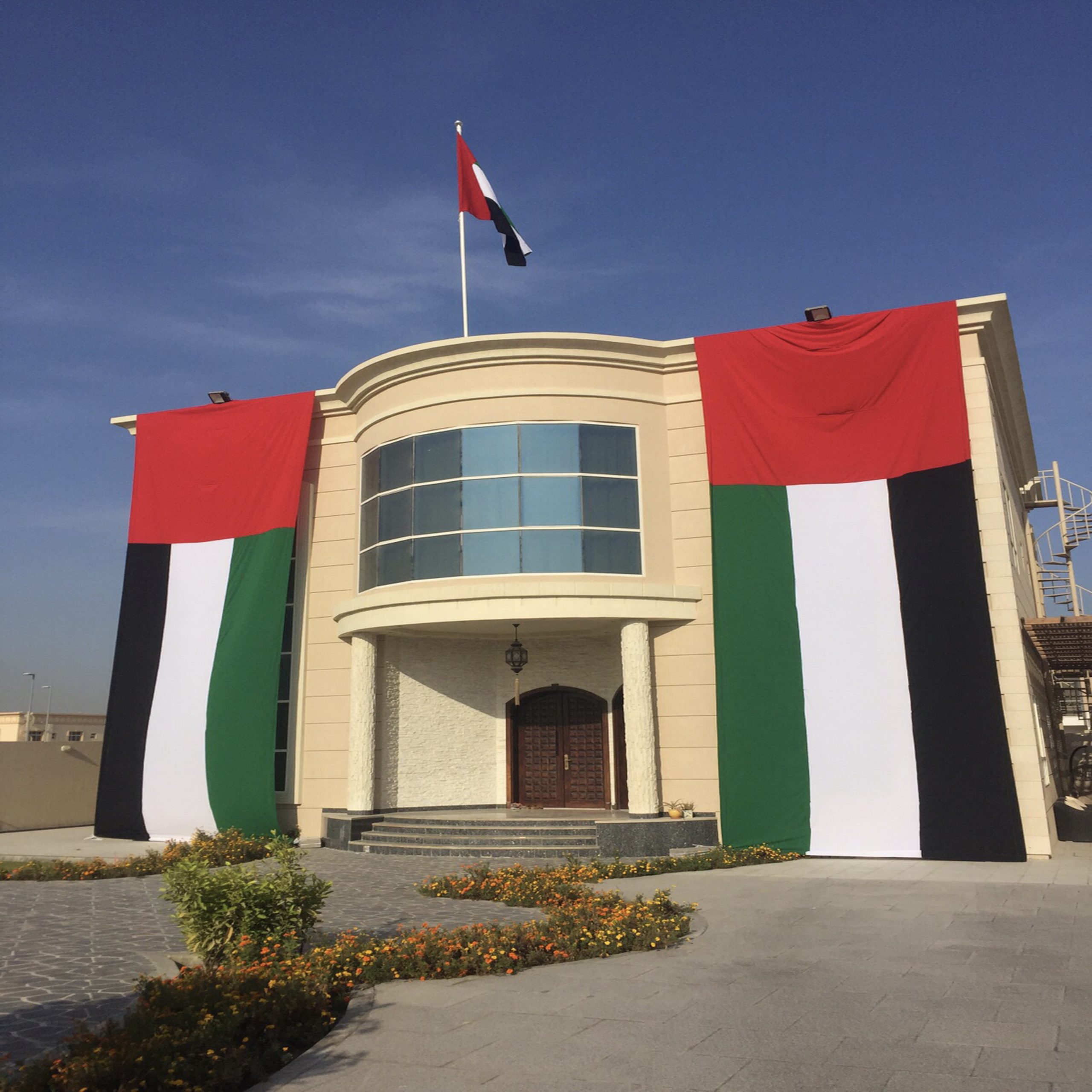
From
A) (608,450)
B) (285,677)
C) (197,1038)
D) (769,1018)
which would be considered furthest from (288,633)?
(769,1018)

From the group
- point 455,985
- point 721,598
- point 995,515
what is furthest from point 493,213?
point 455,985

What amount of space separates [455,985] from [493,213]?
17874mm

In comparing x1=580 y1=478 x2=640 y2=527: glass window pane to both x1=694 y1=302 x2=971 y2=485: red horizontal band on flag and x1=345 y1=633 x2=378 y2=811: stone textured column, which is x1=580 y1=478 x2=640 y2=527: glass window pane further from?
x1=345 y1=633 x2=378 y2=811: stone textured column

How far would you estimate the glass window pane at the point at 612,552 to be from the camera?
60.5ft

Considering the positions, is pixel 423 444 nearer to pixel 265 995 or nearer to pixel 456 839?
pixel 456 839

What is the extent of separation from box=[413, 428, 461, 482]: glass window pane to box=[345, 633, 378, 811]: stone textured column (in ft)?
12.3

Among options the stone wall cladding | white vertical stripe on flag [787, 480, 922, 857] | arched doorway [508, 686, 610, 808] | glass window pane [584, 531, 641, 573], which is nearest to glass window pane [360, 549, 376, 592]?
the stone wall cladding

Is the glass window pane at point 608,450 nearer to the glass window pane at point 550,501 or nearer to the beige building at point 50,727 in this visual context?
the glass window pane at point 550,501

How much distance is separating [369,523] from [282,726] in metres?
5.16

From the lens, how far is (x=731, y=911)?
11.3 metres

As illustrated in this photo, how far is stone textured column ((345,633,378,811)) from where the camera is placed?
19438 mm

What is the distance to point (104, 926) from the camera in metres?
11.4

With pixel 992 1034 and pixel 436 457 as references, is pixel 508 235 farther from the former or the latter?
pixel 992 1034

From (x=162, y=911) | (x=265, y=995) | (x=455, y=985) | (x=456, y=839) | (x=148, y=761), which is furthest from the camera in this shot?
→ (x=148, y=761)
